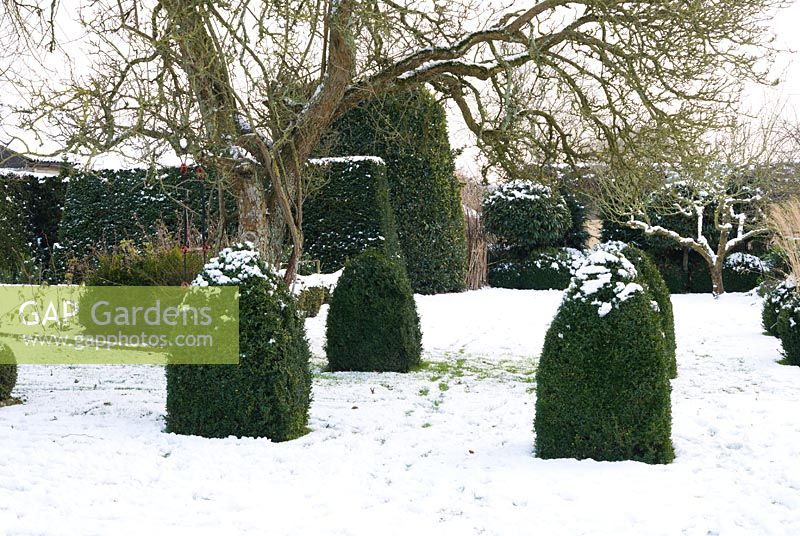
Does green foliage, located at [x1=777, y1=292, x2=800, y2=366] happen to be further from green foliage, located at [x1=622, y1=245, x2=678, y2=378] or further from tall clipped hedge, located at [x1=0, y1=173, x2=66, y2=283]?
tall clipped hedge, located at [x1=0, y1=173, x2=66, y2=283]

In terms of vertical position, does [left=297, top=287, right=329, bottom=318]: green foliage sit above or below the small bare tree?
below

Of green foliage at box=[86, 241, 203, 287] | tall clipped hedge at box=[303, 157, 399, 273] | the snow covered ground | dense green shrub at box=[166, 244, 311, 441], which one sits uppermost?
tall clipped hedge at box=[303, 157, 399, 273]

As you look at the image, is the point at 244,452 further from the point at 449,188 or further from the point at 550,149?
the point at 449,188

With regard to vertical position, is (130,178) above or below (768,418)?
above

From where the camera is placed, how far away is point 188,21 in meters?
5.69

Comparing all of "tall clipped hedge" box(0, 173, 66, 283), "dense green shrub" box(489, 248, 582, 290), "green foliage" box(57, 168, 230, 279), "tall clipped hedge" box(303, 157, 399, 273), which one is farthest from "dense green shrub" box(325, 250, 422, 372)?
"dense green shrub" box(489, 248, 582, 290)

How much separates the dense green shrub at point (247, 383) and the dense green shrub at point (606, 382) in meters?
1.44

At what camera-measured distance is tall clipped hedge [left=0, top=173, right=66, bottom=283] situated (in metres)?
12.6

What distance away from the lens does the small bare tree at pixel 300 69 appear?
5562mm

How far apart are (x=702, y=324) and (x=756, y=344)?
243cm

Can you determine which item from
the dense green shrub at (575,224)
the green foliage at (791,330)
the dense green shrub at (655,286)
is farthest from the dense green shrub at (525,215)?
the dense green shrub at (655,286)

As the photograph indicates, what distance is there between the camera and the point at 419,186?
14031 millimetres

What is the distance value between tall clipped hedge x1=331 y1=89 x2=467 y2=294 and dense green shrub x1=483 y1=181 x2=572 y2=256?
2669 mm

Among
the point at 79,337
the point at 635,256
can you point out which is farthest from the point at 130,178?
the point at 635,256
